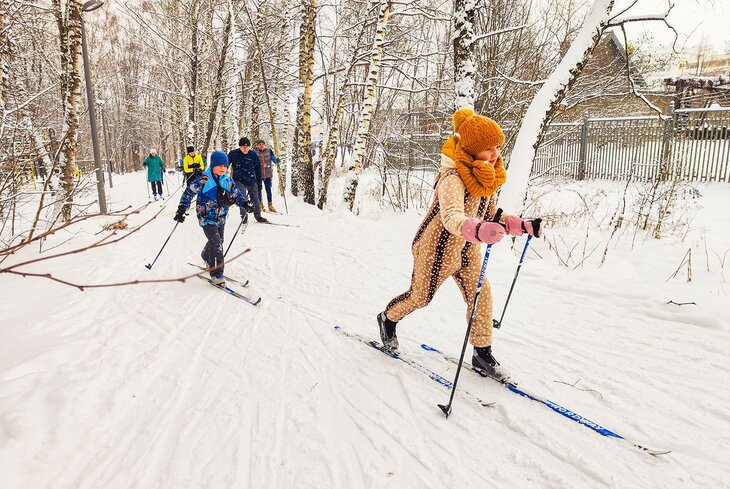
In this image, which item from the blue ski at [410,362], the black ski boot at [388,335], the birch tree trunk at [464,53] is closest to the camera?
the blue ski at [410,362]

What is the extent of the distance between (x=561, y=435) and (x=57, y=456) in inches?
118

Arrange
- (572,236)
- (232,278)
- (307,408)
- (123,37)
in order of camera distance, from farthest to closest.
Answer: (123,37) < (572,236) < (232,278) < (307,408)

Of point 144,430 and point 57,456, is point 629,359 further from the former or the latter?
point 57,456

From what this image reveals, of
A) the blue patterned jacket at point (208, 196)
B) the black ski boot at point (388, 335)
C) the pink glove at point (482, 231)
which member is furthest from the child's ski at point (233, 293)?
the pink glove at point (482, 231)

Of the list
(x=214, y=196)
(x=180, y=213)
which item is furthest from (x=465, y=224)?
(x=180, y=213)

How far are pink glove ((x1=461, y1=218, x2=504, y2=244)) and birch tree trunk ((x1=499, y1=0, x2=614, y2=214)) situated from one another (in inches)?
171

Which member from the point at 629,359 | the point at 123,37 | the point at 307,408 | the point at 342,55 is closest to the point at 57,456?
the point at 307,408

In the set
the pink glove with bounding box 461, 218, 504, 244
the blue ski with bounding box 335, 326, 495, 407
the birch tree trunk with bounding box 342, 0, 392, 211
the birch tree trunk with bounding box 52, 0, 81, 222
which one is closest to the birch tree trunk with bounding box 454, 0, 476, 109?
the birch tree trunk with bounding box 342, 0, 392, 211

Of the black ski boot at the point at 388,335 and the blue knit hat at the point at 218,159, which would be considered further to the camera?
the blue knit hat at the point at 218,159

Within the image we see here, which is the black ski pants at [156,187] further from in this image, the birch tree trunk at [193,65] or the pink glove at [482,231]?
the pink glove at [482,231]

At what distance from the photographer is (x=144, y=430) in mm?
2600

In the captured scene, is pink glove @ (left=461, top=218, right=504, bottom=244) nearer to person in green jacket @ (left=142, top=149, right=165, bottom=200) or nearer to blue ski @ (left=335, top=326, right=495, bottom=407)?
blue ski @ (left=335, top=326, right=495, bottom=407)

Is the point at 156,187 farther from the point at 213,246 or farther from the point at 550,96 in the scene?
the point at 550,96

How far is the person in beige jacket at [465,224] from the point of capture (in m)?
2.59
